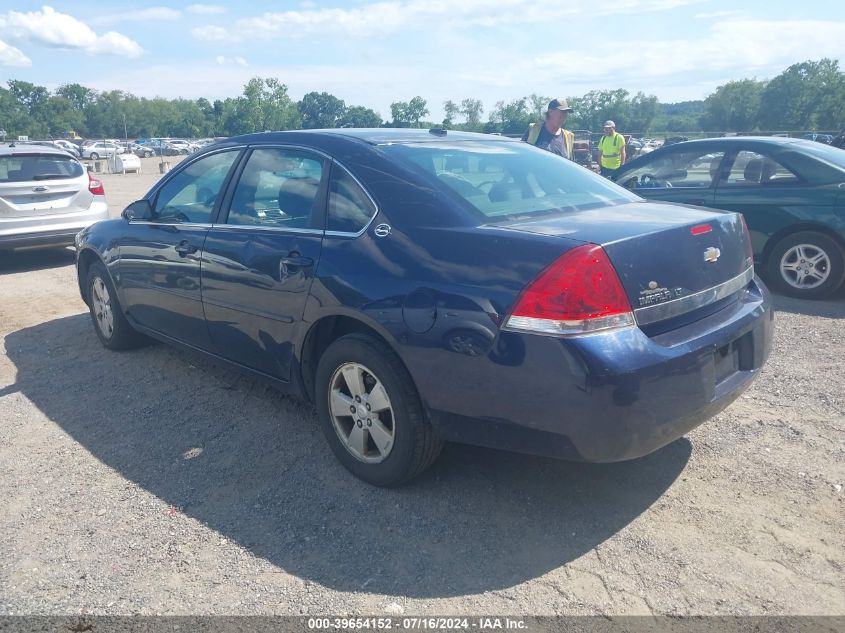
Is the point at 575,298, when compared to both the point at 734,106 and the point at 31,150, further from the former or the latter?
the point at 734,106

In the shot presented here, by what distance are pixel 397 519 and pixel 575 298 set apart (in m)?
1.30

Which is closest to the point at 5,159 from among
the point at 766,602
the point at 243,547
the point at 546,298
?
the point at 243,547

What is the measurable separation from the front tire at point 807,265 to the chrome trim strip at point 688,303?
383 centimetres

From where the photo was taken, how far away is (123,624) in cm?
252

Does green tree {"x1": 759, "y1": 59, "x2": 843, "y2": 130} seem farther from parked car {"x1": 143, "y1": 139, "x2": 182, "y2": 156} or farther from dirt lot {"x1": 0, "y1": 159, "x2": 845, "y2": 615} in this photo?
dirt lot {"x1": 0, "y1": 159, "x2": 845, "y2": 615}

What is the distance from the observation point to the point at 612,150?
11.3 meters

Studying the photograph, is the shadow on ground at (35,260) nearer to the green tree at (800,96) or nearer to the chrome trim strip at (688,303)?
the chrome trim strip at (688,303)

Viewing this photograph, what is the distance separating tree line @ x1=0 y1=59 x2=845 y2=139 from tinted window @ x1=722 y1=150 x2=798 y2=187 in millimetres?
15833

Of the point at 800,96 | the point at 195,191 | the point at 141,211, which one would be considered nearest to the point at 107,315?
the point at 141,211

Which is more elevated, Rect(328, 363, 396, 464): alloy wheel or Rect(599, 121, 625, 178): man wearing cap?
Rect(599, 121, 625, 178): man wearing cap

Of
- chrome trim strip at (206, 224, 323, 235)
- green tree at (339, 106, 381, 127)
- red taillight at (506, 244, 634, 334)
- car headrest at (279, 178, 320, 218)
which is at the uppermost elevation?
green tree at (339, 106, 381, 127)

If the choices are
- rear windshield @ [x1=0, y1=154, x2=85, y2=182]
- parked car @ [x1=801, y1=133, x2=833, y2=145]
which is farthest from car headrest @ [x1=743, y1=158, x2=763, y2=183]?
parked car @ [x1=801, y1=133, x2=833, y2=145]

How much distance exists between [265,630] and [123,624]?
0.52 m

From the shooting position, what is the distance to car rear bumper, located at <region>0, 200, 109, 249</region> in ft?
28.7
